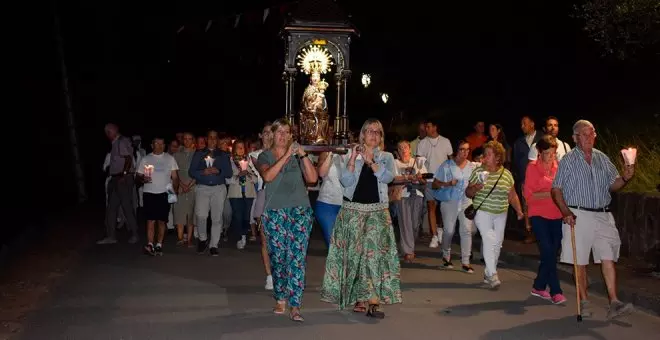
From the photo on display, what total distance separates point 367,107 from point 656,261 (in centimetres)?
3364

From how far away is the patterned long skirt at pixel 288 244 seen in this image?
29.0 feet

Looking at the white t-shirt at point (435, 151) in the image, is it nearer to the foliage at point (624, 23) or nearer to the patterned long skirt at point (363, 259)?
the foliage at point (624, 23)

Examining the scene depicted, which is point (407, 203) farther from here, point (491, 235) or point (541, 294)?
point (541, 294)

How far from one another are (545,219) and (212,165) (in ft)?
18.6

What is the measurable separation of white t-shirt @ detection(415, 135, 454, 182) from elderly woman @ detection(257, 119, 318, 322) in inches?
265

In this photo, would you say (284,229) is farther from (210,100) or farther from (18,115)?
(210,100)

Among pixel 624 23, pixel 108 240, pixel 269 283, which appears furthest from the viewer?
pixel 108 240

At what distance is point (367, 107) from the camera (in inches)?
1793

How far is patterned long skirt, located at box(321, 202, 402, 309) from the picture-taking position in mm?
9039

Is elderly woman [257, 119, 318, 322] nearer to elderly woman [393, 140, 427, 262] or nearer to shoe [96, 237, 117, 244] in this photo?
elderly woman [393, 140, 427, 262]

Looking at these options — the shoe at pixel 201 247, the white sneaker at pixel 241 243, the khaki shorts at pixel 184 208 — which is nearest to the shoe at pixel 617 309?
the shoe at pixel 201 247

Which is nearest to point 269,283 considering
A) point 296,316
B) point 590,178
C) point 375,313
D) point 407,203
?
point 296,316

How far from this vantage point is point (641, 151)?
16.2 metres

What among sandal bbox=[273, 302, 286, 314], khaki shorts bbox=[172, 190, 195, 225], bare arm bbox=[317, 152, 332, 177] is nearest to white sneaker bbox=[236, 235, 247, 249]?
khaki shorts bbox=[172, 190, 195, 225]
